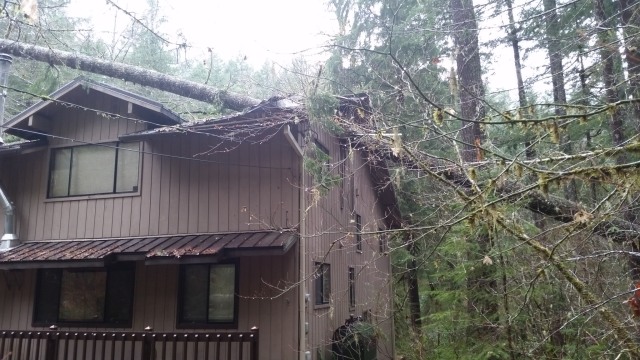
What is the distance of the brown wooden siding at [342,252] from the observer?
8432 mm

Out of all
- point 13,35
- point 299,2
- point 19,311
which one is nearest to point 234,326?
point 19,311

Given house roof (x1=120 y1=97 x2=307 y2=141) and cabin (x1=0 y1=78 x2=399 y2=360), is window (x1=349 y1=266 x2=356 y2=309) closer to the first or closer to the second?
cabin (x1=0 y1=78 x2=399 y2=360)

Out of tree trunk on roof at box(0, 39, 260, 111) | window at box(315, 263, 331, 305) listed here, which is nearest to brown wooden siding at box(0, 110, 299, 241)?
tree trunk on roof at box(0, 39, 260, 111)

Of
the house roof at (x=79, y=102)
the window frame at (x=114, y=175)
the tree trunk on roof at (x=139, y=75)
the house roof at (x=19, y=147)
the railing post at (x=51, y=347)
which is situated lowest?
the railing post at (x=51, y=347)

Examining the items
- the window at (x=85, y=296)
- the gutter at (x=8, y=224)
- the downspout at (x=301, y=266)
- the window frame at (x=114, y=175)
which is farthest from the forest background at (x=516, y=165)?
the window at (x=85, y=296)

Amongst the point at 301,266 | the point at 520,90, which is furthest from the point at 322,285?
the point at 520,90

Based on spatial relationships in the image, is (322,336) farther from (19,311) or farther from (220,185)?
(19,311)

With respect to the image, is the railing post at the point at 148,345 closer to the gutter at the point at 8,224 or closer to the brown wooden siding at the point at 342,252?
the brown wooden siding at the point at 342,252

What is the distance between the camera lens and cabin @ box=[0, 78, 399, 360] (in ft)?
25.6

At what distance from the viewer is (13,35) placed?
1263cm

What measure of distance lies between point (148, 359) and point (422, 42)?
10.0 metres

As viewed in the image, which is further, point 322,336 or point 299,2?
point 322,336

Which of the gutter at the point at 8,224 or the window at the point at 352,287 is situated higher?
Result: the gutter at the point at 8,224

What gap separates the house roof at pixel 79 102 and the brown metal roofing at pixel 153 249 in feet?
7.06
